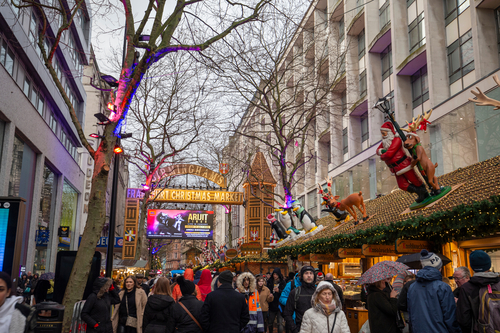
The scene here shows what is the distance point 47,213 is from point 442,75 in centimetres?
1994

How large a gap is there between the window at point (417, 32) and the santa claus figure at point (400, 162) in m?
10.4

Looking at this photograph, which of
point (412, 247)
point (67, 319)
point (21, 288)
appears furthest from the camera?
point (21, 288)

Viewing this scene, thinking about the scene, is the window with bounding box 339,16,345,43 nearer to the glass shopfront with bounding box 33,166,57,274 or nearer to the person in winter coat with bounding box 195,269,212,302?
the glass shopfront with bounding box 33,166,57,274

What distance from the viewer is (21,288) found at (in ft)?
50.9

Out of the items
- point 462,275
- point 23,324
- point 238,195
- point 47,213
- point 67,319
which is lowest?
point 67,319

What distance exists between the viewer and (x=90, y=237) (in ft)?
29.3

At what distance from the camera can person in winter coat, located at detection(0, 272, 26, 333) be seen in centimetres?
438

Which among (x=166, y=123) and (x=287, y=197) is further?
(x=166, y=123)

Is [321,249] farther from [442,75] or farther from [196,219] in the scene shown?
[196,219]

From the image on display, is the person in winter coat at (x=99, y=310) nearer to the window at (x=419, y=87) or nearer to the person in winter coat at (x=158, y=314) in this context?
the person in winter coat at (x=158, y=314)

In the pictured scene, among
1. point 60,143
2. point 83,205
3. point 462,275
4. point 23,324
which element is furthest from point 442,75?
point 83,205

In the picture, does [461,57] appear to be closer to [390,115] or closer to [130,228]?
[390,115]

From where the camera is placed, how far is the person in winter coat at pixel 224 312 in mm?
5945

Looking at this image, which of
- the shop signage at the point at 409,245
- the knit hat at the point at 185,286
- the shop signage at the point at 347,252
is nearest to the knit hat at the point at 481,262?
the knit hat at the point at 185,286
